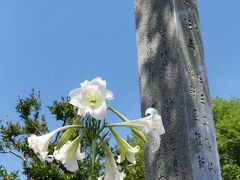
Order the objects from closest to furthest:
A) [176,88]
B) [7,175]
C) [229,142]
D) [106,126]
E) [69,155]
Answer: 1. [106,126]
2. [69,155]
3. [176,88]
4. [7,175]
5. [229,142]

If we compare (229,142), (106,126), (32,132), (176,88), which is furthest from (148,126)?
(229,142)

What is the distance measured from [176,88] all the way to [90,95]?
280cm

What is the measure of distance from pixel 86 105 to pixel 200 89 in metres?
3.07

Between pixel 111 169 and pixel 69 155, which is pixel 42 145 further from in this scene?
pixel 111 169

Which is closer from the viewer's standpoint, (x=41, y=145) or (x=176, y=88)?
(x=41, y=145)

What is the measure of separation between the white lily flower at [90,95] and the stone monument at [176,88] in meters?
2.52

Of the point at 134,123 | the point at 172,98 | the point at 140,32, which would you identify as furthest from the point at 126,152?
the point at 140,32

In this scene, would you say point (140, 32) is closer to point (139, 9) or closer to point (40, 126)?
point (139, 9)

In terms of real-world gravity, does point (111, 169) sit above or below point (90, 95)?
below

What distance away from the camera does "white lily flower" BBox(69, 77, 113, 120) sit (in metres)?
1.30

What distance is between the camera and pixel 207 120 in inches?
163

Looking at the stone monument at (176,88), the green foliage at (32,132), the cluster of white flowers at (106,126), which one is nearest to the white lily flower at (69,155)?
the cluster of white flowers at (106,126)

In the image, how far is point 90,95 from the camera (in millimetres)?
1338

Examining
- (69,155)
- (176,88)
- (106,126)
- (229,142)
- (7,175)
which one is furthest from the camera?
(229,142)
